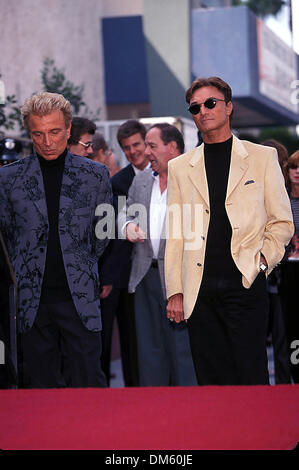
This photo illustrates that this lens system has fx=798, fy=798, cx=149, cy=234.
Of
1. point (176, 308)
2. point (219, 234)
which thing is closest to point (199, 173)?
point (219, 234)

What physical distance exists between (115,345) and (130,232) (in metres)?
4.47

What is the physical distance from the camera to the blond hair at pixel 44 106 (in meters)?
3.76

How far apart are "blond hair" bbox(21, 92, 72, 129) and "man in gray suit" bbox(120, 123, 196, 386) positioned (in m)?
1.35

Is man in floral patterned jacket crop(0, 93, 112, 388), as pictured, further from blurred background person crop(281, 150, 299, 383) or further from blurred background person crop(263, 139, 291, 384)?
blurred background person crop(263, 139, 291, 384)

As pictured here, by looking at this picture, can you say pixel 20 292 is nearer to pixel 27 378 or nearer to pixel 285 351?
pixel 27 378

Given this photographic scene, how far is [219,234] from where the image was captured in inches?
152

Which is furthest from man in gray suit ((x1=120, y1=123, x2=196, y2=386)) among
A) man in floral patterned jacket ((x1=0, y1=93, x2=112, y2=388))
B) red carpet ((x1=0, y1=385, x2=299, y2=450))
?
red carpet ((x1=0, y1=385, x2=299, y2=450))

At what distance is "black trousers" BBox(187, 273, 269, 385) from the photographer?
3.87 metres

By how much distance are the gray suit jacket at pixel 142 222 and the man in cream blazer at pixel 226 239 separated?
3.99ft

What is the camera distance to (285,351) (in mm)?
6645

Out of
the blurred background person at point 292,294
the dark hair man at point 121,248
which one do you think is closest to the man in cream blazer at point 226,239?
the dark hair man at point 121,248

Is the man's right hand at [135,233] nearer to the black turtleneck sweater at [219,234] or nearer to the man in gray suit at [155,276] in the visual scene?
the man in gray suit at [155,276]
